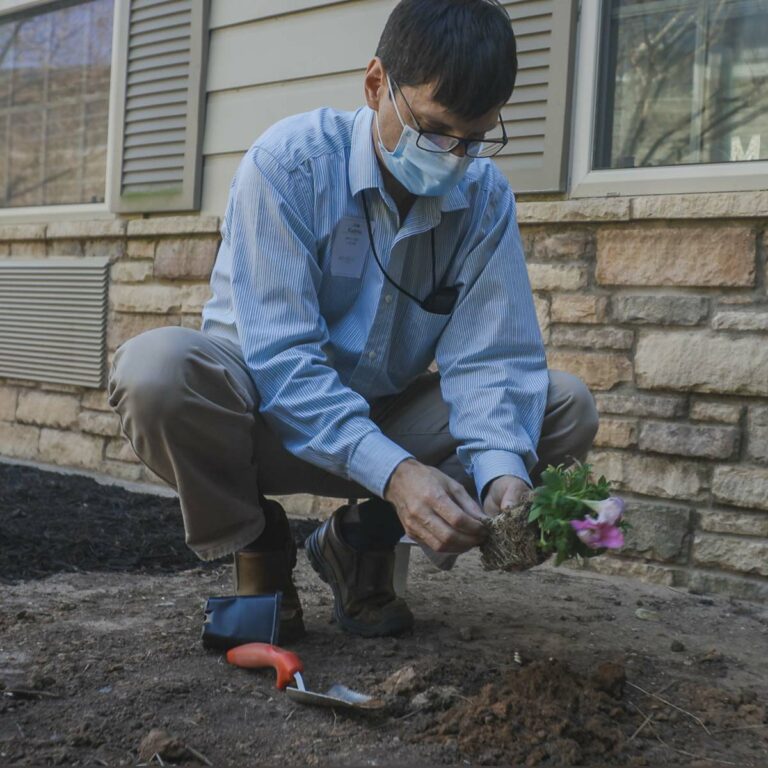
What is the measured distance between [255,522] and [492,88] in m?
1.14

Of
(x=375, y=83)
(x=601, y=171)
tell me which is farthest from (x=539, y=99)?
(x=375, y=83)

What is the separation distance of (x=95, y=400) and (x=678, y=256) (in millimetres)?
3181

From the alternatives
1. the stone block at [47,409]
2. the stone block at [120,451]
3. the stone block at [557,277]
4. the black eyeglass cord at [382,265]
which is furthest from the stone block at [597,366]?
the stone block at [47,409]

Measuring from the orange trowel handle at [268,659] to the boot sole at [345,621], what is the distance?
31 cm

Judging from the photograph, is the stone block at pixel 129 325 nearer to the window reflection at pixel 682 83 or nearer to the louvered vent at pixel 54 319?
the louvered vent at pixel 54 319

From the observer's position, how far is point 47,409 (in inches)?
227

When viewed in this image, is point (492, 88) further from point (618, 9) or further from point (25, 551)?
point (25, 551)

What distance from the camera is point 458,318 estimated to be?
266cm

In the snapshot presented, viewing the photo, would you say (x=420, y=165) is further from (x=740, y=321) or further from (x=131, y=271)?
(x=131, y=271)

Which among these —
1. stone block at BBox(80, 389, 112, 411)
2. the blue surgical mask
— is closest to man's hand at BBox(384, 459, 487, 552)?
the blue surgical mask

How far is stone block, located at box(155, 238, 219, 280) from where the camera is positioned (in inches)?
196

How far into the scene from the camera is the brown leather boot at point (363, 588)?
269cm

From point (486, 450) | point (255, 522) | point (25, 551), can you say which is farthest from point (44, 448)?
point (486, 450)

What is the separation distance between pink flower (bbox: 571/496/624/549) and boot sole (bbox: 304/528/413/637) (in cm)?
80
